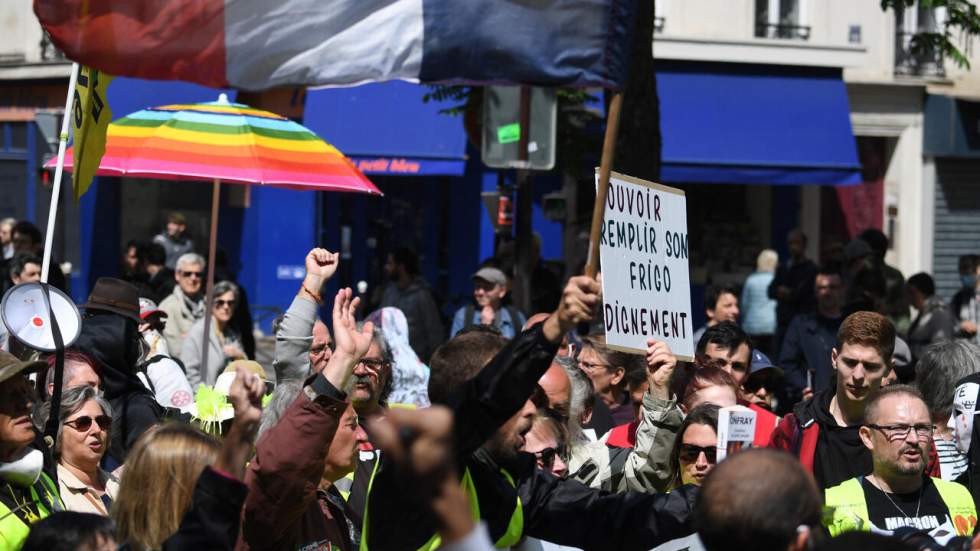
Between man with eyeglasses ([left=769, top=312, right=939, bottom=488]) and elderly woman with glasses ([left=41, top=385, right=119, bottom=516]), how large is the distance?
8.56ft

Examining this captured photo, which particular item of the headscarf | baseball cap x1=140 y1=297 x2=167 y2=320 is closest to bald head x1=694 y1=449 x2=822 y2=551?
the headscarf

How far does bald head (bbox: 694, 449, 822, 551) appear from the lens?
3.16 meters

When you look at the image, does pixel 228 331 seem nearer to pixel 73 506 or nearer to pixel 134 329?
pixel 134 329

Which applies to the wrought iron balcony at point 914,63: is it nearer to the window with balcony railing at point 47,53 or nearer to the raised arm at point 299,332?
the window with balcony railing at point 47,53

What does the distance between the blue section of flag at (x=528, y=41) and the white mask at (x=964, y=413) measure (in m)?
2.19

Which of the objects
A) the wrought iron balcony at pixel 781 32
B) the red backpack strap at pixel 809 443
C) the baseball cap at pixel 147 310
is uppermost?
the wrought iron balcony at pixel 781 32

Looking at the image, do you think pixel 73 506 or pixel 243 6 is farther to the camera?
pixel 243 6

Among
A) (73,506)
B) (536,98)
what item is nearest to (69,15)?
(73,506)

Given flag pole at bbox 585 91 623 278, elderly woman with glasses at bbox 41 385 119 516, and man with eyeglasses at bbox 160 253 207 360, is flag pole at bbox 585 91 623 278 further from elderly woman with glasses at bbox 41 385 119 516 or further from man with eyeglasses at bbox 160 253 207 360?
man with eyeglasses at bbox 160 253 207 360

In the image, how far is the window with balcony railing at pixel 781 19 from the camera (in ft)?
70.5

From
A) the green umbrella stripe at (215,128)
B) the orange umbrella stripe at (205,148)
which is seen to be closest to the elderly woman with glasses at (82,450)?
the orange umbrella stripe at (205,148)

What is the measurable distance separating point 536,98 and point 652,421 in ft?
21.1

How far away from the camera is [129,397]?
6.50 m

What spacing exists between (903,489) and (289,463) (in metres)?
2.36
